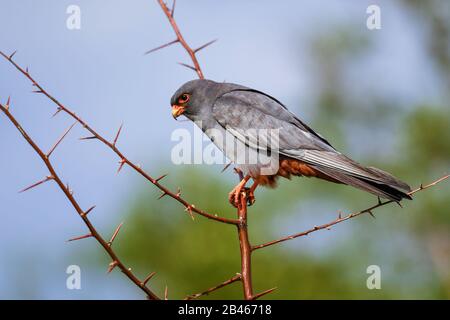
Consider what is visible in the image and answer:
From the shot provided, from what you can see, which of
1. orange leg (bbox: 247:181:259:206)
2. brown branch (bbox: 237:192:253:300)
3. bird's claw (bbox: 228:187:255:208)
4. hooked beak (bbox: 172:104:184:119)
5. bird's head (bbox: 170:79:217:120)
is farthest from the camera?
hooked beak (bbox: 172:104:184:119)

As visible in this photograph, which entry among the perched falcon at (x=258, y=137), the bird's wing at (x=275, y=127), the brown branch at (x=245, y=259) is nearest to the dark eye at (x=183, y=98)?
the perched falcon at (x=258, y=137)

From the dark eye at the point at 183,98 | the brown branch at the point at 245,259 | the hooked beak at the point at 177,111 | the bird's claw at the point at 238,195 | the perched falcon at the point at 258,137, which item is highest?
the dark eye at the point at 183,98

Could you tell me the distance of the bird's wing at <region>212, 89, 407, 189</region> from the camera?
4.75 meters

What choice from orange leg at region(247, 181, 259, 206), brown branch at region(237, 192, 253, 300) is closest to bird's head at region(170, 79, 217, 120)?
orange leg at region(247, 181, 259, 206)

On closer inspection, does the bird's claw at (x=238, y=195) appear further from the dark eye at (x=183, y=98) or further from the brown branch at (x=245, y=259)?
the dark eye at (x=183, y=98)

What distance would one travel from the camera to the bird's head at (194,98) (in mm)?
5371

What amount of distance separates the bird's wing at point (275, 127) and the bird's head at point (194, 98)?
95 millimetres

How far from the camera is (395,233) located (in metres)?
20.4

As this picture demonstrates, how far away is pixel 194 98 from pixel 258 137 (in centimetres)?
71

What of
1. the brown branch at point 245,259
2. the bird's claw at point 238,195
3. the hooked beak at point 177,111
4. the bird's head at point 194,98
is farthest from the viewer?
the hooked beak at point 177,111

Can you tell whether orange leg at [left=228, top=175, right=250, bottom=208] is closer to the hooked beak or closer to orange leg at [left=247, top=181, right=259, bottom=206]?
orange leg at [left=247, top=181, right=259, bottom=206]

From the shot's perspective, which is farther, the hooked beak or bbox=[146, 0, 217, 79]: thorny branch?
the hooked beak
